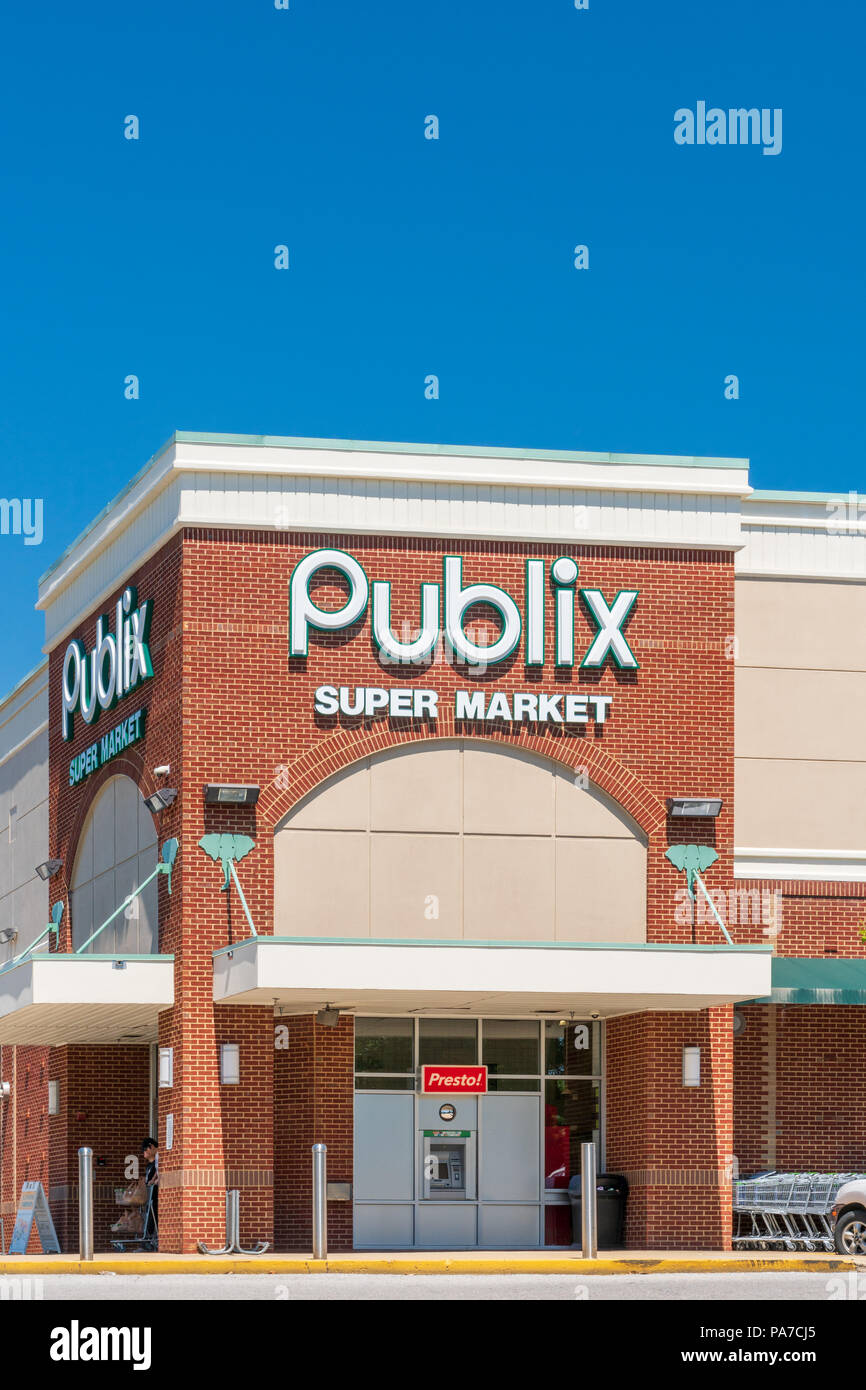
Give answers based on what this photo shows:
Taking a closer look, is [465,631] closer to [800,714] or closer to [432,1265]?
[800,714]

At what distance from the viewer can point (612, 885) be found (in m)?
30.3

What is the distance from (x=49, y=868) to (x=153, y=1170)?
749 centimetres

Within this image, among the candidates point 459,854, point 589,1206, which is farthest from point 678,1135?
point 589,1206

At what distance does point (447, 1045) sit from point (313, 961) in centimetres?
464

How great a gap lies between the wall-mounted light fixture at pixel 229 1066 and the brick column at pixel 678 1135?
5702 millimetres

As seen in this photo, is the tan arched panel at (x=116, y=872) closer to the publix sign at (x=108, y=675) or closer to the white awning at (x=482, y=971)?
the publix sign at (x=108, y=675)

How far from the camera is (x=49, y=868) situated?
37188mm

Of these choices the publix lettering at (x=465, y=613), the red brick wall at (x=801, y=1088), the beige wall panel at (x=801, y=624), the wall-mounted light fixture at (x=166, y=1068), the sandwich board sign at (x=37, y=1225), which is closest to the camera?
the wall-mounted light fixture at (x=166, y=1068)

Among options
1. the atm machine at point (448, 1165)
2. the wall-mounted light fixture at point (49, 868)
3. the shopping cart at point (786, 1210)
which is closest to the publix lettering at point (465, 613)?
the atm machine at point (448, 1165)

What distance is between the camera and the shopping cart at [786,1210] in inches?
1123

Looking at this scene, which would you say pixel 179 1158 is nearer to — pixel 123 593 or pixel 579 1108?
pixel 579 1108

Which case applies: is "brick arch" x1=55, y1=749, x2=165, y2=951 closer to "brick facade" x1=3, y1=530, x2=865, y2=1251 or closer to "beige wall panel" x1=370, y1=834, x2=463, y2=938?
"brick facade" x1=3, y1=530, x2=865, y2=1251

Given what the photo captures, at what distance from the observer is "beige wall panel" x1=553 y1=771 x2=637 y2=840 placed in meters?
30.3
